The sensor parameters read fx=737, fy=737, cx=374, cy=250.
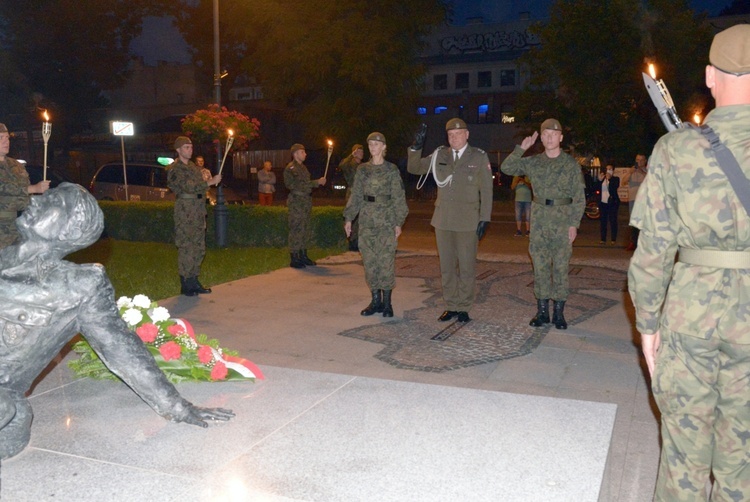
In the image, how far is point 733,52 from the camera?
2.72m

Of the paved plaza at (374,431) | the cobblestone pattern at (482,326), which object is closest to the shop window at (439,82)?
the cobblestone pattern at (482,326)

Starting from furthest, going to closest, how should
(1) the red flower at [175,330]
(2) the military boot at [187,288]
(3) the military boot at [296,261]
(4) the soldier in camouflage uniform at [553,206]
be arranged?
(3) the military boot at [296,261], (2) the military boot at [187,288], (4) the soldier in camouflage uniform at [553,206], (1) the red flower at [175,330]

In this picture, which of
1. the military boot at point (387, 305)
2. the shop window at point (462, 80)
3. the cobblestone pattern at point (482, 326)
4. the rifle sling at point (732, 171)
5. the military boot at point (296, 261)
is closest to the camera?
the rifle sling at point (732, 171)

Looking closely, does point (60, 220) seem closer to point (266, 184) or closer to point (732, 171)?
point (732, 171)

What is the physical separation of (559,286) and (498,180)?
27.8 metres

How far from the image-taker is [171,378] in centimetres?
452

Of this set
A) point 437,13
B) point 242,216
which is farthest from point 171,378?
point 437,13

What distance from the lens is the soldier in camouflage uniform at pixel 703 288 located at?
2697 mm

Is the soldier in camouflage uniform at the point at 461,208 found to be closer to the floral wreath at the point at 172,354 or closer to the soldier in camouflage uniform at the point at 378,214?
the soldier in camouflage uniform at the point at 378,214

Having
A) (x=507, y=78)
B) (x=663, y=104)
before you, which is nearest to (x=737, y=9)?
(x=507, y=78)

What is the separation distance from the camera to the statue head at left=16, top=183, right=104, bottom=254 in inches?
123

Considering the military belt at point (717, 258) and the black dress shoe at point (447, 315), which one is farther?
the black dress shoe at point (447, 315)

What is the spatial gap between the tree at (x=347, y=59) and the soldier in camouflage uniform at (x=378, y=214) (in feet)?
65.0

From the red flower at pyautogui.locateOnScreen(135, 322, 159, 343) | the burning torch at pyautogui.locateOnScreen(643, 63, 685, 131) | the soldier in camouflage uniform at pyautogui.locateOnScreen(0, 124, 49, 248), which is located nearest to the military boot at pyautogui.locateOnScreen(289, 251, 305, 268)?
the soldier in camouflage uniform at pyautogui.locateOnScreen(0, 124, 49, 248)
